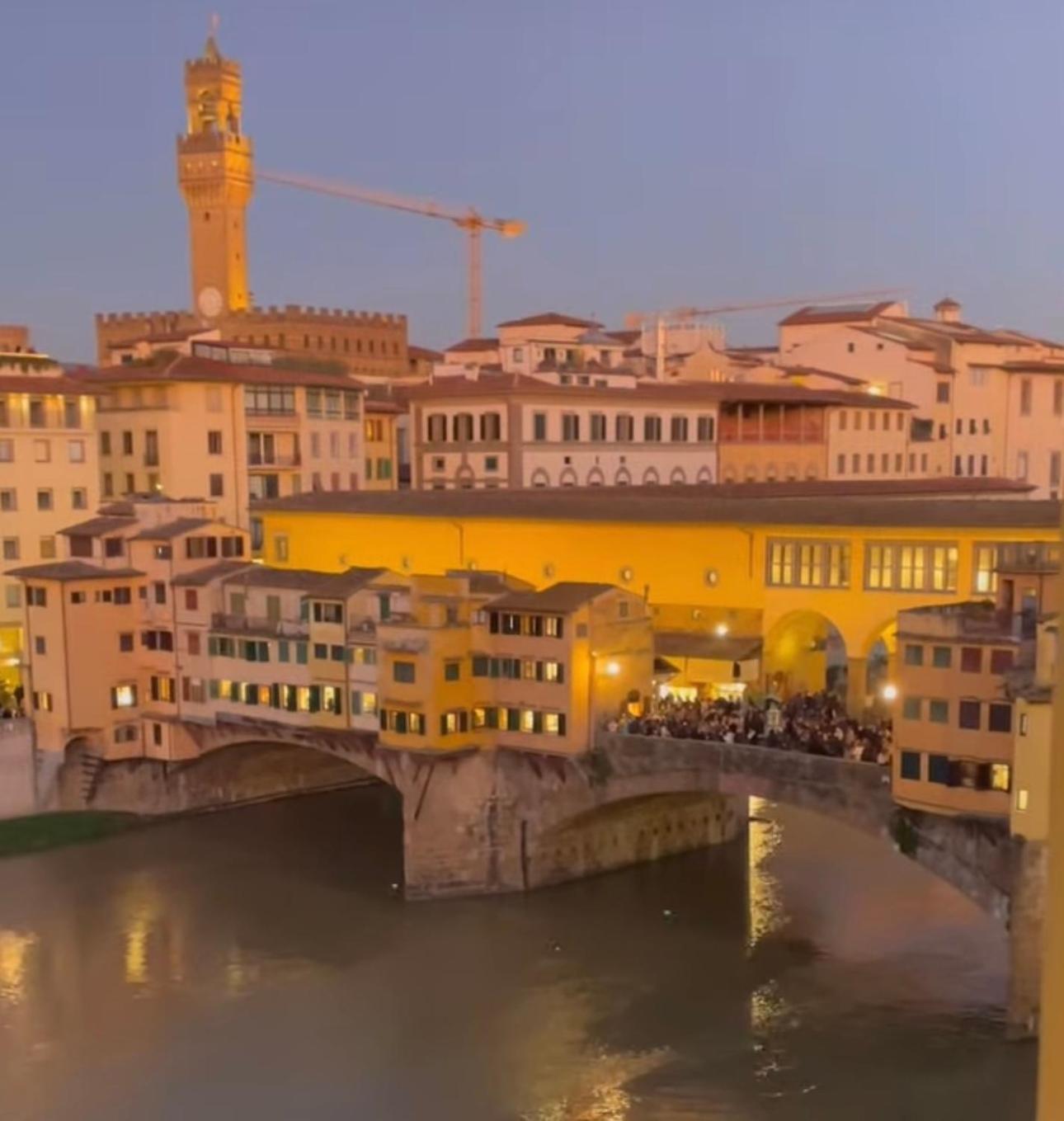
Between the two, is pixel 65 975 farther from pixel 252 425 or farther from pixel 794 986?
pixel 252 425

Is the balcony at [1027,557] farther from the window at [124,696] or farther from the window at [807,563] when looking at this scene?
the window at [124,696]

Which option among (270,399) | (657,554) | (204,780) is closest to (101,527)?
(204,780)

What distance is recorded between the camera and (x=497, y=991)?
23578mm

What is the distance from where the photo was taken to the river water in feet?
65.2

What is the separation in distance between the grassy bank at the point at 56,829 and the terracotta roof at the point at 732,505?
961 cm

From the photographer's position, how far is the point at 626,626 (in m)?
28.3

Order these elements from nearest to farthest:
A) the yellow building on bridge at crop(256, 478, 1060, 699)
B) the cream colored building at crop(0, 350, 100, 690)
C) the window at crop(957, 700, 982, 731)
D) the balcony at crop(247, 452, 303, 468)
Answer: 1. the window at crop(957, 700, 982, 731)
2. the yellow building on bridge at crop(256, 478, 1060, 699)
3. the cream colored building at crop(0, 350, 100, 690)
4. the balcony at crop(247, 452, 303, 468)

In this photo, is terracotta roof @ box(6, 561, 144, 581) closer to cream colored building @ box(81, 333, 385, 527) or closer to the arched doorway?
cream colored building @ box(81, 333, 385, 527)

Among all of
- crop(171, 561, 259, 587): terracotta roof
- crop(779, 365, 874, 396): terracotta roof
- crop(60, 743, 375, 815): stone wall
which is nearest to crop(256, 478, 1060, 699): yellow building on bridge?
crop(171, 561, 259, 587): terracotta roof

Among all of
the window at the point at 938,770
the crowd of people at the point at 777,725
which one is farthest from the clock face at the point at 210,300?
the window at the point at 938,770

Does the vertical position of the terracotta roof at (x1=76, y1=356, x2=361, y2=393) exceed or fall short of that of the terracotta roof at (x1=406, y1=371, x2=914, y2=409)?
it exceeds it

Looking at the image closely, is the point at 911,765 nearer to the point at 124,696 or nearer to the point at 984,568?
the point at 984,568

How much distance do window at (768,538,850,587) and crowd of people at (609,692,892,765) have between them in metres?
2.42

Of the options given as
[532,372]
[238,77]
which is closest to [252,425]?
[532,372]
